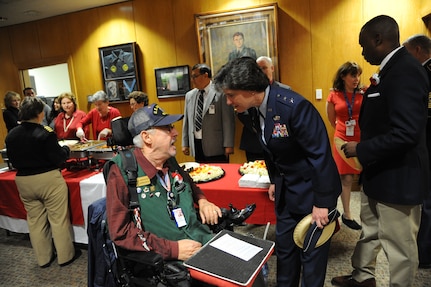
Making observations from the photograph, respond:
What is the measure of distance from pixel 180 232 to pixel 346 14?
350 centimetres

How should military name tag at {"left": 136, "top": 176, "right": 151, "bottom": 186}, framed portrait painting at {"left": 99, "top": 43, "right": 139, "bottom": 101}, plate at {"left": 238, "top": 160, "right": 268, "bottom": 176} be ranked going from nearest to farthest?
military name tag at {"left": 136, "top": 176, "right": 151, "bottom": 186} < plate at {"left": 238, "top": 160, "right": 268, "bottom": 176} < framed portrait painting at {"left": 99, "top": 43, "right": 139, "bottom": 101}

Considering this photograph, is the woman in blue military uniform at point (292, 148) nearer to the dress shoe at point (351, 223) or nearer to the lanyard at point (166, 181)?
the lanyard at point (166, 181)

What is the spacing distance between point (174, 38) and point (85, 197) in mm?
2847

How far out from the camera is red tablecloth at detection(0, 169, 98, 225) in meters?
2.60

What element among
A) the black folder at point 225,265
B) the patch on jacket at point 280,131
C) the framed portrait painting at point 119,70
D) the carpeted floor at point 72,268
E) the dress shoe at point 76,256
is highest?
the framed portrait painting at point 119,70

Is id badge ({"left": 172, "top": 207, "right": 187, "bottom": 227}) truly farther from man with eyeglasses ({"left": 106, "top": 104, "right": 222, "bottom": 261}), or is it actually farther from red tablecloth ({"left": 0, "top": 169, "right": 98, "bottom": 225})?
red tablecloth ({"left": 0, "top": 169, "right": 98, "bottom": 225})

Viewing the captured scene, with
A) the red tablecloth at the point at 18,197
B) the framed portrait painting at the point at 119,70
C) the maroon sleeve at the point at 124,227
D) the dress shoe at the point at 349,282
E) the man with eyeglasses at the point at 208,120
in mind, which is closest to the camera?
the maroon sleeve at the point at 124,227

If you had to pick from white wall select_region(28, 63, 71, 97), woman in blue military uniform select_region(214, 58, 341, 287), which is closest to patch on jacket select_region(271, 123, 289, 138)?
woman in blue military uniform select_region(214, 58, 341, 287)

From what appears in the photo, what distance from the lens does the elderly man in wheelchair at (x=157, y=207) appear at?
4.46 ft

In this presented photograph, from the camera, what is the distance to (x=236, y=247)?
48.8 inches

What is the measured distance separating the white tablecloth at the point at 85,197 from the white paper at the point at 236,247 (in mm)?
1451

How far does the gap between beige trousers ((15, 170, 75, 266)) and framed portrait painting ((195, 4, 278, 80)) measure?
100 inches

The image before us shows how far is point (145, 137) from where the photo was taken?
5.05 ft

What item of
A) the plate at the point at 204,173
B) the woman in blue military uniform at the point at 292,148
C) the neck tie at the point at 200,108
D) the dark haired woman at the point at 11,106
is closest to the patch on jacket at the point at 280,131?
the woman in blue military uniform at the point at 292,148
